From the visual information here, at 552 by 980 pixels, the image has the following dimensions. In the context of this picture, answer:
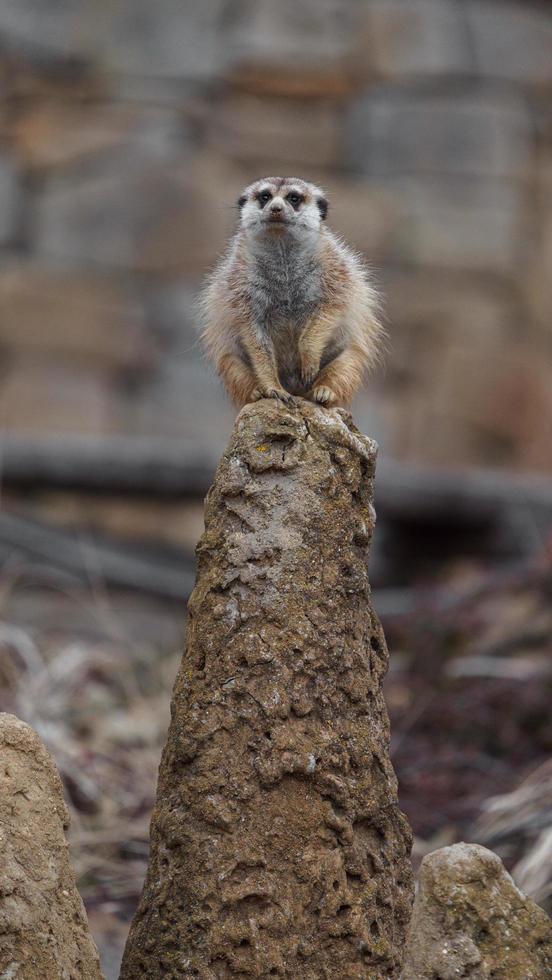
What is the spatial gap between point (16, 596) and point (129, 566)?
0.91 meters

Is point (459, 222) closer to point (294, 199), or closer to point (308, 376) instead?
point (294, 199)

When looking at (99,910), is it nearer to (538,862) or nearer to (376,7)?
(538,862)

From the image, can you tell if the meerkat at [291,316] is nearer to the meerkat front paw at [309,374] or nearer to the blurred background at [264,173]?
the meerkat front paw at [309,374]

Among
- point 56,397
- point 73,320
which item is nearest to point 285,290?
point 56,397

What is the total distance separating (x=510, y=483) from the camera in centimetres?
1198

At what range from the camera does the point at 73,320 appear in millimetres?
15234

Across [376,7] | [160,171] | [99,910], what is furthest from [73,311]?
[99,910]

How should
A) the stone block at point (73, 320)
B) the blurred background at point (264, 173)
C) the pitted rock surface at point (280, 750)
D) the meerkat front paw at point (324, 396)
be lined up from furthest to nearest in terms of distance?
the blurred background at point (264, 173)
the stone block at point (73, 320)
the meerkat front paw at point (324, 396)
the pitted rock surface at point (280, 750)

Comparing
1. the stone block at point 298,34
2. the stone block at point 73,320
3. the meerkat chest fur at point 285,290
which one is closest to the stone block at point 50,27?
the stone block at point 298,34

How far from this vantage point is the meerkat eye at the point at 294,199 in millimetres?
4363

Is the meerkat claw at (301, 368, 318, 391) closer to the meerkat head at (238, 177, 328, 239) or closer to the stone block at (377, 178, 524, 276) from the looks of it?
the meerkat head at (238, 177, 328, 239)

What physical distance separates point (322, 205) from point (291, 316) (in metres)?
0.74

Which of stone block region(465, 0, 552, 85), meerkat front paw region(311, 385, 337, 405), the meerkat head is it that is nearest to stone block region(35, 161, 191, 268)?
stone block region(465, 0, 552, 85)

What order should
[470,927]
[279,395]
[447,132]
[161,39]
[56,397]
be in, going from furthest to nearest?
1. [161,39]
2. [447,132]
3. [56,397]
4. [279,395]
5. [470,927]
